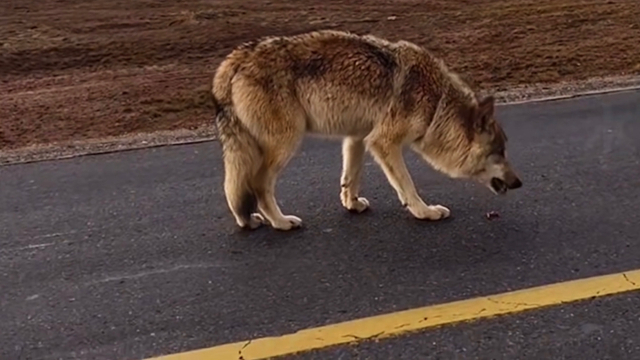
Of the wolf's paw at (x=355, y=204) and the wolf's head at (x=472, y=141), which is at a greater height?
the wolf's head at (x=472, y=141)

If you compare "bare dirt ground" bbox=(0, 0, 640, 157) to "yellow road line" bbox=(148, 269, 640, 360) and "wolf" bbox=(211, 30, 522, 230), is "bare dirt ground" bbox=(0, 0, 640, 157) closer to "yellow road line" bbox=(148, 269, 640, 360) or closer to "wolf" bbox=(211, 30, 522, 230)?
"wolf" bbox=(211, 30, 522, 230)

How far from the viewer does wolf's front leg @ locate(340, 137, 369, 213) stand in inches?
220

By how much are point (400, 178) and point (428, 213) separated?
27 cm

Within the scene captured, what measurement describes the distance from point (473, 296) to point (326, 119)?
157 cm

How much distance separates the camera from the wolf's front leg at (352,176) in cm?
558

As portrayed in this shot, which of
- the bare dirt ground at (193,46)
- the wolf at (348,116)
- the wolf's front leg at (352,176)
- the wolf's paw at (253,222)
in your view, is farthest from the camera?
the bare dirt ground at (193,46)

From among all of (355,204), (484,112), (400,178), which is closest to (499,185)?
(484,112)

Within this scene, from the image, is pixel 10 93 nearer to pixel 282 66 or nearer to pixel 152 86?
pixel 152 86

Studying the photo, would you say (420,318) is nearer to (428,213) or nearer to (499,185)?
(428,213)

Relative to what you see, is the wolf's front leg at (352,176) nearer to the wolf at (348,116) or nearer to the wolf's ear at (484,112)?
the wolf at (348,116)

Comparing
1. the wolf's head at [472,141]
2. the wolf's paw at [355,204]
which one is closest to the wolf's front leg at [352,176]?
the wolf's paw at [355,204]

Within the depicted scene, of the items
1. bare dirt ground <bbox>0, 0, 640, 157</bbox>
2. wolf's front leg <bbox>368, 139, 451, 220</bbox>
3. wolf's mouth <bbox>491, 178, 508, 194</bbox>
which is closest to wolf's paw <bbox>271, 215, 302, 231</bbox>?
wolf's front leg <bbox>368, 139, 451, 220</bbox>

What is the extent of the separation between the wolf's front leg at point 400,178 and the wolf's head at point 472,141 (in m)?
0.26

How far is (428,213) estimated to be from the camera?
5328 mm
